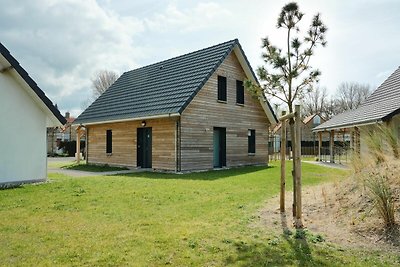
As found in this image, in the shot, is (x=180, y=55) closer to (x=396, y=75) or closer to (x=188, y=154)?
(x=188, y=154)

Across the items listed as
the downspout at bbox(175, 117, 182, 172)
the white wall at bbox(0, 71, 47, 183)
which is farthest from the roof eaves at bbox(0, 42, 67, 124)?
the downspout at bbox(175, 117, 182, 172)

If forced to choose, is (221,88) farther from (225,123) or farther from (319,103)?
(319,103)

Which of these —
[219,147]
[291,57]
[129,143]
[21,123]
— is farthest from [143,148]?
[291,57]

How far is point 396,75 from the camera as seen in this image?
2039 centimetres

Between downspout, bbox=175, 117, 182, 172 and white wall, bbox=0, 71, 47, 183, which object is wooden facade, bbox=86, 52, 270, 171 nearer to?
downspout, bbox=175, 117, 182, 172

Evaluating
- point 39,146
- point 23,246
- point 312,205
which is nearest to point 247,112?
point 39,146

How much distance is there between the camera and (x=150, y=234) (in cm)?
530

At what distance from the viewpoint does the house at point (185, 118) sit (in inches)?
629

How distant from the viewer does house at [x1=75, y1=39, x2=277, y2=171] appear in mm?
15977

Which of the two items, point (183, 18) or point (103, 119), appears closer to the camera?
point (183, 18)

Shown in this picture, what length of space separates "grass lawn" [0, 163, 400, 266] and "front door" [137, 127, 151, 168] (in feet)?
27.2

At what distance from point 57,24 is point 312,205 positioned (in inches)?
451

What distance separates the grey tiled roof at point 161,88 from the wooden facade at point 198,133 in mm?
512

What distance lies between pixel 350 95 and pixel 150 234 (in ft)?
203
